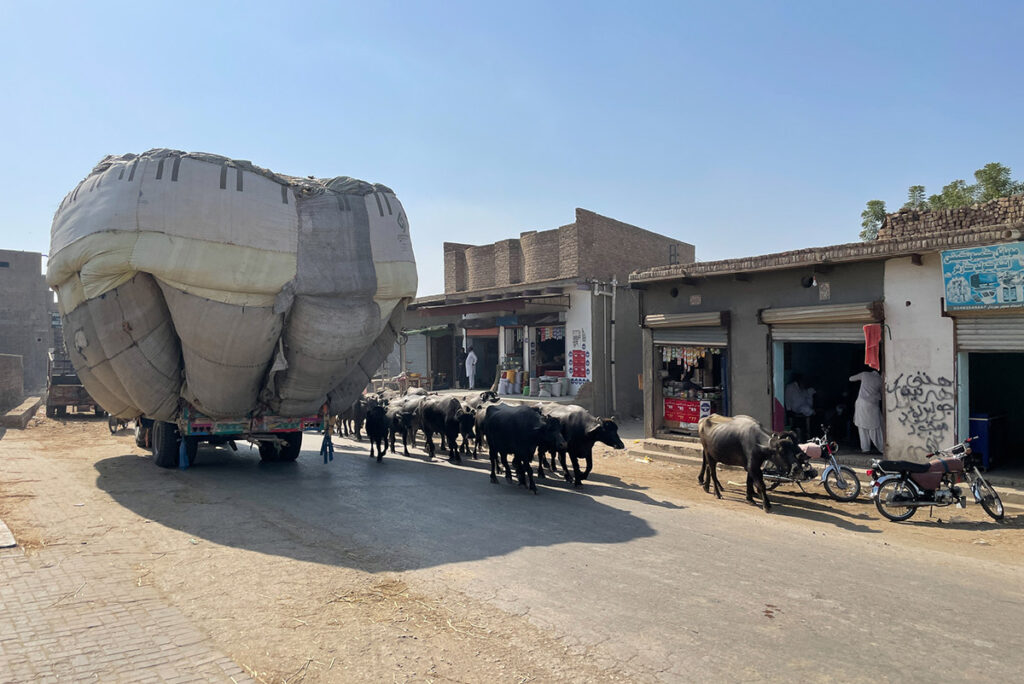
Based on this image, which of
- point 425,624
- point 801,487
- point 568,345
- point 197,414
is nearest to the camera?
point 425,624

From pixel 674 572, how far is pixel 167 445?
387 inches

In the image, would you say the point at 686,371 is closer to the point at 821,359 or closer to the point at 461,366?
the point at 821,359

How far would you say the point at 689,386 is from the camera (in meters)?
14.9

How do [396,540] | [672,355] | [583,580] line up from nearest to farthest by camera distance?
[583,580], [396,540], [672,355]

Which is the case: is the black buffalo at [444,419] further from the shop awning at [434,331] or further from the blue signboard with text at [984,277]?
the shop awning at [434,331]

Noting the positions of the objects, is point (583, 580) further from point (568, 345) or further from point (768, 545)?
point (568, 345)

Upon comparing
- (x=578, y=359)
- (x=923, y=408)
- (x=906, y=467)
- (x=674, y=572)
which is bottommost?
(x=674, y=572)

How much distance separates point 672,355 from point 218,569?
1104cm

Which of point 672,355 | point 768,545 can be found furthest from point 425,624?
point 672,355

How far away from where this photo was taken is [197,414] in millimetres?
11086

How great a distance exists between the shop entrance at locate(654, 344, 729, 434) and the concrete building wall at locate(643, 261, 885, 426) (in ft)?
3.08

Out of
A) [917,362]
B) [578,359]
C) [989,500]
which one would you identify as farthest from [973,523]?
[578,359]

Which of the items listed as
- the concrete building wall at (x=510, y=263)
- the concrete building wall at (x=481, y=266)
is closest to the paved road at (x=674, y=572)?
the concrete building wall at (x=510, y=263)

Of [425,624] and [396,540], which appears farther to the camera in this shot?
[396,540]
